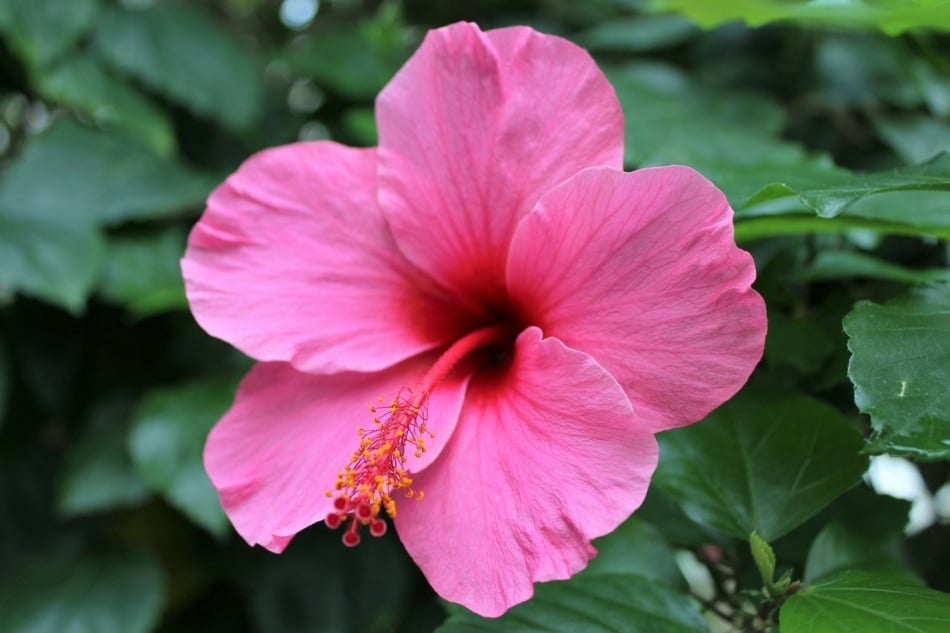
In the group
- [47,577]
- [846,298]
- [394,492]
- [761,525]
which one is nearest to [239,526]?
[394,492]

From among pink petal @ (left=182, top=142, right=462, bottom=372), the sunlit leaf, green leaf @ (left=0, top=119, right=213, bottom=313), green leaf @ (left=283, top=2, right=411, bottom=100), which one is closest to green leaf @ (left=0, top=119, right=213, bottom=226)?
green leaf @ (left=0, top=119, right=213, bottom=313)

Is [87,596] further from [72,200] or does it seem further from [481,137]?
[481,137]

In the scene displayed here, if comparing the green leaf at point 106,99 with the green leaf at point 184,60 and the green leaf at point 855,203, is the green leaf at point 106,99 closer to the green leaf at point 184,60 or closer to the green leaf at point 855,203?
the green leaf at point 184,60

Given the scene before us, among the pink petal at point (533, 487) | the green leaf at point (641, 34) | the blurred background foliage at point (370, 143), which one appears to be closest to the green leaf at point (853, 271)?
the blurred background foliage at point (370, 143)

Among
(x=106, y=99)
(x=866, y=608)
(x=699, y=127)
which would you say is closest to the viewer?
(x=866, y=608)

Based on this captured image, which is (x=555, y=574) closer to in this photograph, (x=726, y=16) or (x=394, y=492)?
(x=394, y=492)

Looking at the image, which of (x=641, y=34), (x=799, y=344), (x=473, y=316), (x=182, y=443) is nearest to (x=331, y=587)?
(x=182, y=443)

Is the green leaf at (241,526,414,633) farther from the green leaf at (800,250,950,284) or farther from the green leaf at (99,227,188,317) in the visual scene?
the green leaf at (800,250,950,284)

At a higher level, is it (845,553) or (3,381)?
(845,553)
